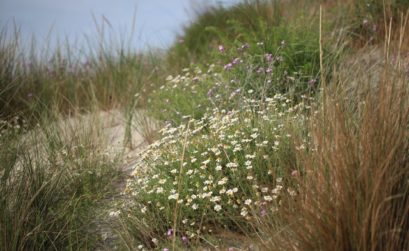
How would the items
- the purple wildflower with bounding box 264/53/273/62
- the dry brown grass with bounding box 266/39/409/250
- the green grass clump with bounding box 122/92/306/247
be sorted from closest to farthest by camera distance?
the dry brown grass with bounding box 266/39/409/250 → the green grass clump with bounding box 122/92/306/247 → the purple wildflower with bounding box 264/53/273/62

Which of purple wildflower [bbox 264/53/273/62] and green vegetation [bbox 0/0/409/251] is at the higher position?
purple wildflower [bbox 264/53/273/62]

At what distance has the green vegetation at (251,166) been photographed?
8.26ft

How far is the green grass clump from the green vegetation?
0.5 inches

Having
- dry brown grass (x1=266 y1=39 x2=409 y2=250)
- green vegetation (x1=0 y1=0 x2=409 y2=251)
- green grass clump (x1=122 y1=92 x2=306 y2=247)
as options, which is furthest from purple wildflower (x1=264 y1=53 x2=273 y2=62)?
dry brown grass (x1=266 y1=39 x2=409 y2=250)

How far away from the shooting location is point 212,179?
142 inches

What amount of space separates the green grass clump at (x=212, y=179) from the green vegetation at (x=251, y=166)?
13mm

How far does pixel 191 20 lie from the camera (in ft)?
34.5

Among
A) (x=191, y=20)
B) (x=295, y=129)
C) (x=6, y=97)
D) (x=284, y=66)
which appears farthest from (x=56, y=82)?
(x=295, y=129)

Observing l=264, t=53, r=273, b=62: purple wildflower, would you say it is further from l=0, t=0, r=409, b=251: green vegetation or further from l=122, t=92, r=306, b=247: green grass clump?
l=122, t=92, r=306, b=247: green grass clump

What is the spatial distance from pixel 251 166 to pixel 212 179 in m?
0.41

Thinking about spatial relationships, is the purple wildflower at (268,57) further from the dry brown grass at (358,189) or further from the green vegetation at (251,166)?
the dry brown grass at (358,189)

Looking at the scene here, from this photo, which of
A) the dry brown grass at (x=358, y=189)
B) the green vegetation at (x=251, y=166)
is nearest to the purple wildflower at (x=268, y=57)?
the green vegetation at (x=251, y=166)

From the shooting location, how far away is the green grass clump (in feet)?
11.4

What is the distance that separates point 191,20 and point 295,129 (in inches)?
282
